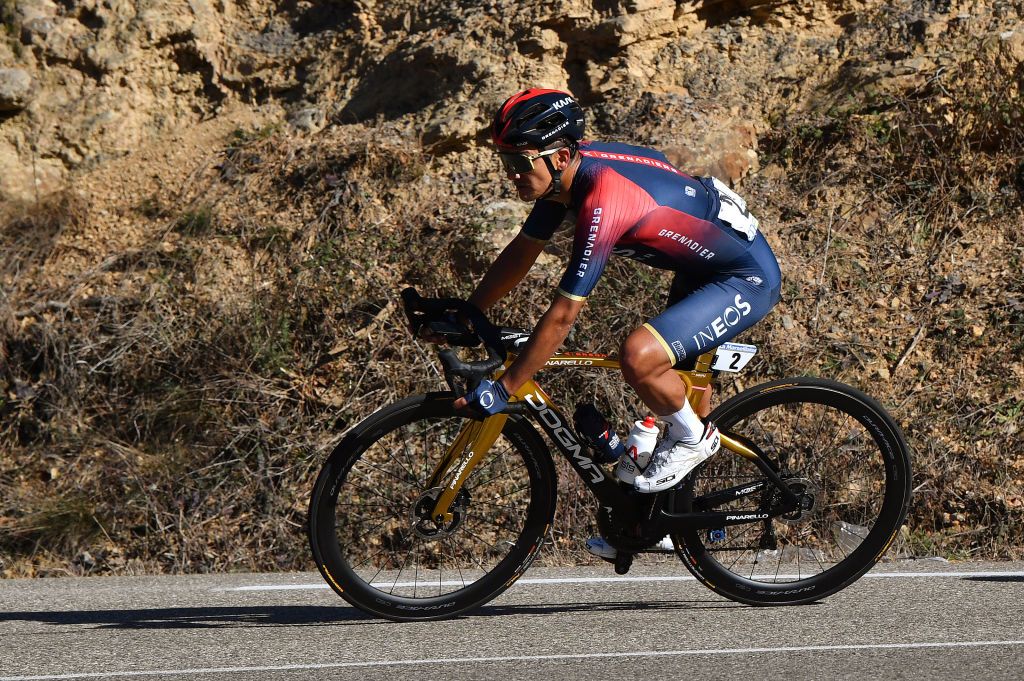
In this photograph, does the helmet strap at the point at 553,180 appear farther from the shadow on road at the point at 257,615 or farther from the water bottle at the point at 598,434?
the shadow on road at the point at 257,615

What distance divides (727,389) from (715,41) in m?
3.99

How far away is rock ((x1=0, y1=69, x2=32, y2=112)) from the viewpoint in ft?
34.7

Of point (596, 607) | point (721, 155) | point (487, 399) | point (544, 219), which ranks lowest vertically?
point (596, 607)

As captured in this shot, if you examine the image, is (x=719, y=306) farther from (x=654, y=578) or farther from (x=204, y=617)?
(x=204, y=617)

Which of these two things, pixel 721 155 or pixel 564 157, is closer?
pixel 564 157

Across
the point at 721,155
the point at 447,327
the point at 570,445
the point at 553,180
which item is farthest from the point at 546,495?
the point at 721,155

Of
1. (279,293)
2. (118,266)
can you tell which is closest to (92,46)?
(118,266)

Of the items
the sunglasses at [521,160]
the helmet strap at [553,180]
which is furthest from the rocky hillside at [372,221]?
the sunglasses at [521,160]

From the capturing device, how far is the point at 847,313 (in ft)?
28.1

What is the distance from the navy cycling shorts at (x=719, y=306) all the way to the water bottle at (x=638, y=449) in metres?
0.35

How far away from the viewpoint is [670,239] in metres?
4.96

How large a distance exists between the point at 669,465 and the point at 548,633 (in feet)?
2.93

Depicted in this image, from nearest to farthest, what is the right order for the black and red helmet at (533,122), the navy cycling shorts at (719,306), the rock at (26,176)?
the black and red helmet at (533,122)
the navy cycling shorts at (719,306)
the rock at (26,176)

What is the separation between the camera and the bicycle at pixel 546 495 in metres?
5.10
